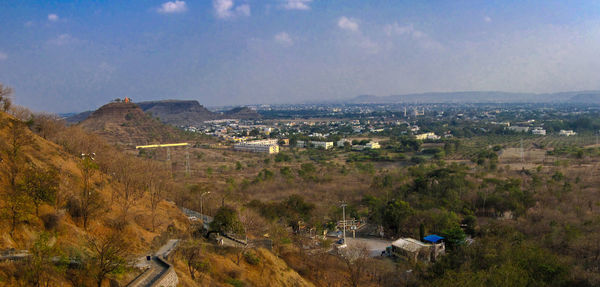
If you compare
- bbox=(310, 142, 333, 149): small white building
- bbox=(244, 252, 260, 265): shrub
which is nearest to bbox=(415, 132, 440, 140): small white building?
bbox=(310, 142, 333, 149): small white building

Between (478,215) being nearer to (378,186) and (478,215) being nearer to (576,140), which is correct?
(378,186)

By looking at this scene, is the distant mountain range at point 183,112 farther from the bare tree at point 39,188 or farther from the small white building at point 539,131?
the bare tree at point 39,188

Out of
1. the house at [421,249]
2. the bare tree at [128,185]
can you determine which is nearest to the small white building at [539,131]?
the house at [421,249]

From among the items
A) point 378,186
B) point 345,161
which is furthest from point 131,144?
point 378,186

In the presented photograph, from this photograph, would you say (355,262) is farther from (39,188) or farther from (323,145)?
(323,145)

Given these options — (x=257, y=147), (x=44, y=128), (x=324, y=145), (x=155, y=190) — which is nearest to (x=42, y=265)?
(x=155, y=190)
